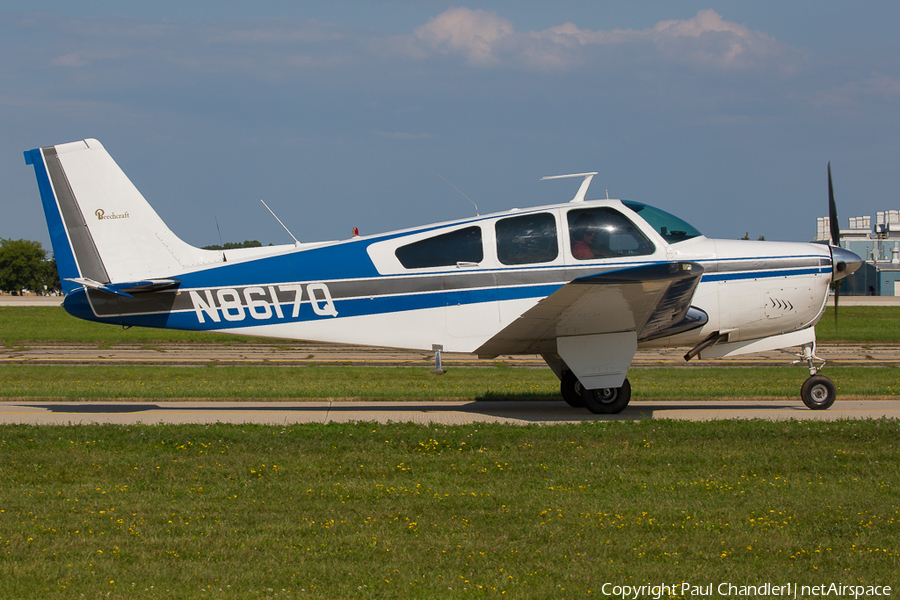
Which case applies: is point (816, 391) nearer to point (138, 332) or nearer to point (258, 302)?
point (258, 302)

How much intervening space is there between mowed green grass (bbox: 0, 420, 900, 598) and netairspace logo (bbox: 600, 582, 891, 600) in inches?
3.2

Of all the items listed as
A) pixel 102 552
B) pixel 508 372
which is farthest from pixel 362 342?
pixel 508 372

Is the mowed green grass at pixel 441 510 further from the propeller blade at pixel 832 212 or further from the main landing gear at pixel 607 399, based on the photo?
the propeller blade at pixel 832 212

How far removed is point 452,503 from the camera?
6.12 metres

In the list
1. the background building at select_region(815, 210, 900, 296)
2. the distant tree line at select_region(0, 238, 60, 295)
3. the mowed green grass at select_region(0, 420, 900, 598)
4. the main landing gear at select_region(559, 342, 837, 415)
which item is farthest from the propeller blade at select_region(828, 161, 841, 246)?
the distant tree line at select_region(0, 238, 60, 295)

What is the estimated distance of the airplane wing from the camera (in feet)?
28.2

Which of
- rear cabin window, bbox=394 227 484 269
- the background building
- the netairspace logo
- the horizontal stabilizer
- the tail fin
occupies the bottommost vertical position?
the background building

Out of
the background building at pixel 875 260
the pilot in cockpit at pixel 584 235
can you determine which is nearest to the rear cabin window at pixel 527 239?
the pilot in cockpit at pixel 584 235

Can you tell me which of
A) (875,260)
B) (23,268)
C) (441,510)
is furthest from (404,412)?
(23,268)

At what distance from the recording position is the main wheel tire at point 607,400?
10.6 metres

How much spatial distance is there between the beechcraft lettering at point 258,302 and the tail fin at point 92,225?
25.1 inches

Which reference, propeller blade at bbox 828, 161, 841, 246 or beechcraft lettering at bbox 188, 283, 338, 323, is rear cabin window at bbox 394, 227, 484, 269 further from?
propeller blade at bbox 828, 161, 841, 246

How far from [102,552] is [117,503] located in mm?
1130

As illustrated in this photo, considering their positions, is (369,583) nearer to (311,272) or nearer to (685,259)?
(311,272)
